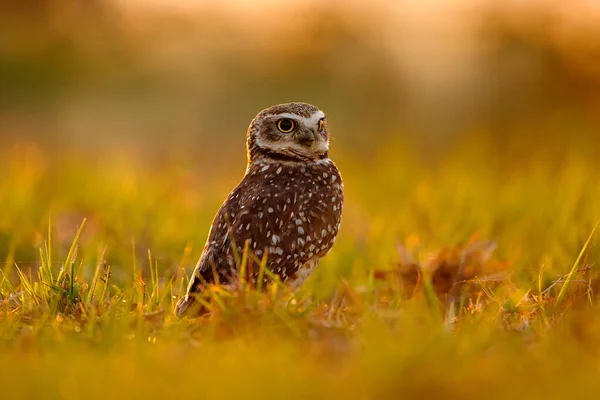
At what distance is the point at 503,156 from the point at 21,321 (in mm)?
7224

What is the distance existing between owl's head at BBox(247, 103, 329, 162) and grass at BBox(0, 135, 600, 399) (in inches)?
32.9

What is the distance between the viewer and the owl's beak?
529 cm

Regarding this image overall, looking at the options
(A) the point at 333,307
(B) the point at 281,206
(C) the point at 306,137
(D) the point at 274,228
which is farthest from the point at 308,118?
(A) the point at 333,307

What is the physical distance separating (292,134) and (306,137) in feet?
0.33

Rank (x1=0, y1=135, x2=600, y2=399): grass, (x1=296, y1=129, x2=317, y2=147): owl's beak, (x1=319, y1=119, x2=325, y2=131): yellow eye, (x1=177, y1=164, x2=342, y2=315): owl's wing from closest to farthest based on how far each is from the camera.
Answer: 1. (x1=0, y1=135, x2=600, y2=399): grass
2. (x1=177, y1=164, x2=342, y2=315): owl's wing
3. (x1=296, y1=129, x2=317, y2=147): owl's beak
4. (x1=319, y1=119, x2=325, y2=131): yellow eye

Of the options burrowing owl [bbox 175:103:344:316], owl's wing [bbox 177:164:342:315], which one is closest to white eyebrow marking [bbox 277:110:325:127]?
burrowing owl [bbox 175:103:344:316]

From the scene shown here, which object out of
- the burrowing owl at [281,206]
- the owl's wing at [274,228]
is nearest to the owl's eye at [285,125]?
the burrowing owl at [281,206]

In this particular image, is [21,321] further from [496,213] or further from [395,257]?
[496,213]

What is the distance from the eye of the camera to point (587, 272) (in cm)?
476

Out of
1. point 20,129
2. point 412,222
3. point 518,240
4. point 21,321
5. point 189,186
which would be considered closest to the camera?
point 21,321

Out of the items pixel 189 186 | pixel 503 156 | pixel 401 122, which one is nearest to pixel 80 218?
pixel 189 186

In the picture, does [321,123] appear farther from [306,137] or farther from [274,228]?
[274,228]

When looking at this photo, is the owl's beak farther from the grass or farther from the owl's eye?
the grass

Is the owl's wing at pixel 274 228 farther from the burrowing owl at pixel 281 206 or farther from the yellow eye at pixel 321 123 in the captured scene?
the yellow eye at pixel 321 123
